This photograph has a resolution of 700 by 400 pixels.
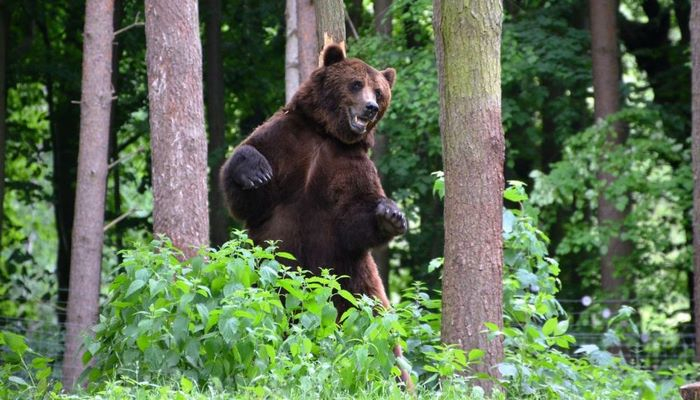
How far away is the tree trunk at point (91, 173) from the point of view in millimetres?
12602

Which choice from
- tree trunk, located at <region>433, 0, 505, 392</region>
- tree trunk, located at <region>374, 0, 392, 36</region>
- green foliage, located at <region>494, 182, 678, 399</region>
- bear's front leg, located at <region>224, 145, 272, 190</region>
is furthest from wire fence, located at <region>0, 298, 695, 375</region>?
tree trunk, located at <region>433, 0, 505, 392</region>

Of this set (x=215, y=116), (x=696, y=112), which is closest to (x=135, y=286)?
(x=696, y=112)

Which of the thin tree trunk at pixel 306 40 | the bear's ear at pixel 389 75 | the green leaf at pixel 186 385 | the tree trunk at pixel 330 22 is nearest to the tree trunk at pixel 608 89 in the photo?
the thin tree trunk at pixel 306 40

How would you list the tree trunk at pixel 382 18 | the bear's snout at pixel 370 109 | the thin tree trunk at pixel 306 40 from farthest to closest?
the tree trunk at pixel 382 18 → the thin tree trunk at pixel 306 40 → the bear's snout at pixel 370 109

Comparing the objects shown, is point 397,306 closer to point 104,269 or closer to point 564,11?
point 564,11

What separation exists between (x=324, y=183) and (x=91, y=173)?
5.33 m

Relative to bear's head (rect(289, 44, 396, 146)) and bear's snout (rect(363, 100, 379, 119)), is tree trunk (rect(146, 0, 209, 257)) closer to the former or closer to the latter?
bear's head (rect(289, 44, 396, 146))

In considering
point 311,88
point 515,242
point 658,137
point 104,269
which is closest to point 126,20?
point 104,269

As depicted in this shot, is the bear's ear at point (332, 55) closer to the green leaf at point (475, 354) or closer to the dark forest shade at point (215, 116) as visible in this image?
the green leaf at point (475, 354)

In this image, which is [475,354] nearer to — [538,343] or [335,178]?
[538,343]

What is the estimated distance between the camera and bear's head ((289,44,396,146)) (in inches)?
322

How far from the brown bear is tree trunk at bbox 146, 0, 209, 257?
671mm

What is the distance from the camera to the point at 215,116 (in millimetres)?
17766

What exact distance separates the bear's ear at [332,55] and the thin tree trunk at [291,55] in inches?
155
